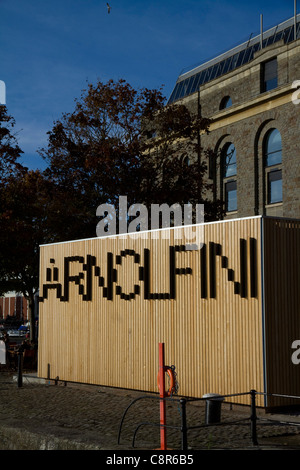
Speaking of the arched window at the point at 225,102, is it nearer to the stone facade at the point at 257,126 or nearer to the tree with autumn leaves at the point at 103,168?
the stone facade at the point at 257,126

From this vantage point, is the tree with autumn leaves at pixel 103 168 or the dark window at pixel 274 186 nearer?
the tree with autumn leaves at pixel 103 168

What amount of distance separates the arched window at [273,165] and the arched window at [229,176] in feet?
8.56

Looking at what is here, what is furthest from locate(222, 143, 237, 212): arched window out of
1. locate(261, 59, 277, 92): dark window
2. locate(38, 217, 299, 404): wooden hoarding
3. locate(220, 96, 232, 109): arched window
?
locate(38, 217, 299, 404): wooden hoarding

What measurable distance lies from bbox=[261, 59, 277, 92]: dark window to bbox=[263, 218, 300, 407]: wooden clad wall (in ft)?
80.9

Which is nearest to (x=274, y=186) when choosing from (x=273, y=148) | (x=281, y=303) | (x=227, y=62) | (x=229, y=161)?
(x=273, y=148)

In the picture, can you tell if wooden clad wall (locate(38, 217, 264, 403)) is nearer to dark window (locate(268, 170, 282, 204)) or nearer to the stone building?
the stone building

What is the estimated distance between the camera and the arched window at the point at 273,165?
120 ft

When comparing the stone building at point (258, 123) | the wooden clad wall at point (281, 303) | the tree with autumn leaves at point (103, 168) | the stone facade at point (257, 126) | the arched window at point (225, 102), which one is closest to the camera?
the wooden clad wall at point (281, 303)

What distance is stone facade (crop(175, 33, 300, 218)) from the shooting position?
35.0 m

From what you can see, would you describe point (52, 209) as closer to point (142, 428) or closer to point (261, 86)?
point (142, 428)

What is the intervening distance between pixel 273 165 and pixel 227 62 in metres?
9.38

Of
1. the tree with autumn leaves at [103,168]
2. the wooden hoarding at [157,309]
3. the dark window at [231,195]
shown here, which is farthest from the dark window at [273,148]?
the wooden hoarding at [157,309]

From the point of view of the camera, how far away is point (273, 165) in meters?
37.0
